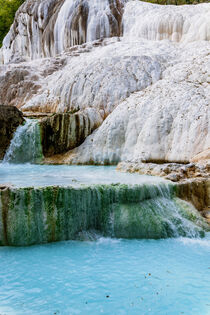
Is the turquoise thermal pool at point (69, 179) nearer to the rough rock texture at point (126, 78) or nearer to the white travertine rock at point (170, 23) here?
the rough rock texture at point (126, 78)

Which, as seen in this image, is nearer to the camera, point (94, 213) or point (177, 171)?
point (94, 213)

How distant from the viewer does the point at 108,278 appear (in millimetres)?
4949

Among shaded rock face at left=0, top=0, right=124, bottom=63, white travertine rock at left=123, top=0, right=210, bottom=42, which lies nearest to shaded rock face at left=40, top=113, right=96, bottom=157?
white travertine rock at left=123, top=0, right=210, bottom=42

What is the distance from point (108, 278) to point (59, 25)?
21.8 metres

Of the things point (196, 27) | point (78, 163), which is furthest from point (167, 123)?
point (196, 27)

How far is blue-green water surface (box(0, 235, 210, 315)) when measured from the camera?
4160 mm

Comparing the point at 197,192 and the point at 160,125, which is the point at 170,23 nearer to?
the point at 160,125

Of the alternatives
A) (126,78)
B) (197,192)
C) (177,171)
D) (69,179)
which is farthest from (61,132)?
(197,192)

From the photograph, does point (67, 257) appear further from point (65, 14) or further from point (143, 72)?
point (65, 14)

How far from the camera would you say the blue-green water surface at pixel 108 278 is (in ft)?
13.6

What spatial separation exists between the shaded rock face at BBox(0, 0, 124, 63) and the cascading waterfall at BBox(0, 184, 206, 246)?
16.2m

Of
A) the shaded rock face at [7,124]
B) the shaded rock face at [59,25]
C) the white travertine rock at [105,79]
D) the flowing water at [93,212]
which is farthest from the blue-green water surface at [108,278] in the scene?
the shaded rock face at [59,25]

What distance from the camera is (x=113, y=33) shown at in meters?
20.9

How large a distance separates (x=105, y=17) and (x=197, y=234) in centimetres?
1816
